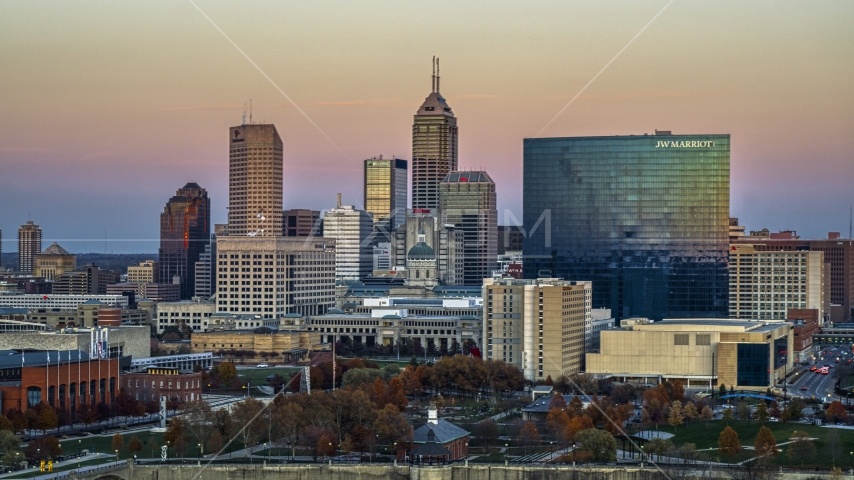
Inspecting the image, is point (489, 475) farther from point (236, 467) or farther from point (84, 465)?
point (84, 465)

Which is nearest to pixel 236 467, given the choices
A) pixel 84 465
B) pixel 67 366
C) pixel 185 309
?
pixel 84 465

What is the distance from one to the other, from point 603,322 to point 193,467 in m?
66.5

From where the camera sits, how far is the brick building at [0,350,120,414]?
97.7 meters

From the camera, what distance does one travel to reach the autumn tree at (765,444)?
8481cm

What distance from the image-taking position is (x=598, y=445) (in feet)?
282

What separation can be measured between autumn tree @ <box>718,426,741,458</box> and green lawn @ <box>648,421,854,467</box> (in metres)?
0.45

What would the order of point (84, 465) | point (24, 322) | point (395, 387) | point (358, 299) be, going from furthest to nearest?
point (358, 299) < point (24, 322) < point (395, 387) < point (84, 465)

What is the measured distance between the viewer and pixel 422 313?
169 metres

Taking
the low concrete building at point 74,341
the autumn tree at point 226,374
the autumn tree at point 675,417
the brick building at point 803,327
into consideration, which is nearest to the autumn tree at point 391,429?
the autumn tree at point 675,417

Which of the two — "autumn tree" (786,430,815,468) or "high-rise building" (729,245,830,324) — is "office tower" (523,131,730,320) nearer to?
"high-rise building" (729,245,830,324)

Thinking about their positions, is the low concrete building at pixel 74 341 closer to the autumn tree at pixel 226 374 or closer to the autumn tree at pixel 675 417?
the autumn tree at pixel 226 374

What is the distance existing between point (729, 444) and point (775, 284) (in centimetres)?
9922

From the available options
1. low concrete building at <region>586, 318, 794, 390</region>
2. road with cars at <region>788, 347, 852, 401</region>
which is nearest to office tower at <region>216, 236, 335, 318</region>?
low concrete building at <region>586, 318, 794, 390</region>

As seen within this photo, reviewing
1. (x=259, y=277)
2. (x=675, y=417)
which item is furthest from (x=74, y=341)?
(x=259, y=277)
